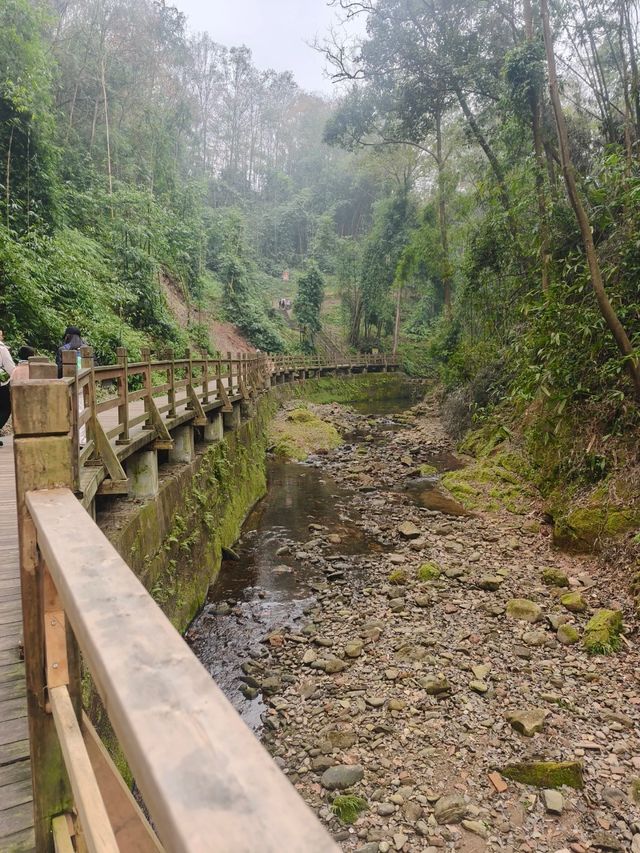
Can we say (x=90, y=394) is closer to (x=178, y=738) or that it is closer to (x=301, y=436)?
(x=178, y=738)

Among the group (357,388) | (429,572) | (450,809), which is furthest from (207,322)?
(450,809)

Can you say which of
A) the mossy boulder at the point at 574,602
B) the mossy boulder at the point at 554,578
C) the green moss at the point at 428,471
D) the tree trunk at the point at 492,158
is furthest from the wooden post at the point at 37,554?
the tree trunk at the point at 492,158

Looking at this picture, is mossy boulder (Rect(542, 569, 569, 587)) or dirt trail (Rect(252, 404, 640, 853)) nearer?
dirt trail (Rect(252, 404, 640, 853))

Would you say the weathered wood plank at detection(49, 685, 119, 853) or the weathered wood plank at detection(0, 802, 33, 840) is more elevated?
the weathered wood plank at detection(49, 685, 119, 853)

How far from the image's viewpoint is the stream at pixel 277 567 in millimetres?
5512

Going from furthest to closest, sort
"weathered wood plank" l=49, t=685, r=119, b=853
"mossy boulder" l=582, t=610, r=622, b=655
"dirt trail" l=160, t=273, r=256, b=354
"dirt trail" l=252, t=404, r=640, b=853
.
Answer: "dirt trail" l=160, t=273, r=256, b=354, "mossy boulder" l=582, t=610, r=622, b=655, "dirt trail" l=252, t=404, r=640, b=853, "weathered wood plank" l=49, t=685, r=119, b=853

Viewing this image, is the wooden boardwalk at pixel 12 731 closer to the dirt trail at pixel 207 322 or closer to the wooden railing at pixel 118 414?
the wooden railing at pixel 118 414

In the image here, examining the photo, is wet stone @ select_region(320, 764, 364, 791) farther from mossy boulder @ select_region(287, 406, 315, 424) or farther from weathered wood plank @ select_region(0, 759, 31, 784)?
mossy boulder @ select_region(287, 406, 315, 424)

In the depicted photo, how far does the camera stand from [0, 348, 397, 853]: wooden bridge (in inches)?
19.6

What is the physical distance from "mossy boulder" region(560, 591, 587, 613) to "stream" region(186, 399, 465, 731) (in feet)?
9.76

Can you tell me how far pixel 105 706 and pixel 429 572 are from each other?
6.56 metres

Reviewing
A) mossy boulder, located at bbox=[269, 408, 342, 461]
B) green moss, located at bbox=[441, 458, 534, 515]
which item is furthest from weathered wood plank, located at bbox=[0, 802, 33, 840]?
mossy boulder, located at bbox=[269, 408, 342, 461]

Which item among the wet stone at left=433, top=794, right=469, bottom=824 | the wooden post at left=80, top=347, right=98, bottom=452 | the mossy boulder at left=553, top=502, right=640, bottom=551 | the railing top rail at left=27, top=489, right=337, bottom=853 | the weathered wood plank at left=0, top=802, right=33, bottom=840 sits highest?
the wooden post at left=80, top=347, right=98, bottom=452

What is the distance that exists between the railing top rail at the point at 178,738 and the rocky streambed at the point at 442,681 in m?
3.45
